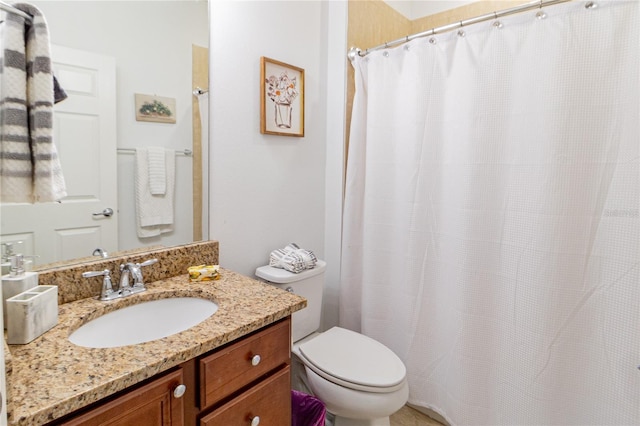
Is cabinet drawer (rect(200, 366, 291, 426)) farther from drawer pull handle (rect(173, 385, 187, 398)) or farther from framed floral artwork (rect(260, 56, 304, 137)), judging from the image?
framed floral artwork (rect(260, 56, 304, 137))

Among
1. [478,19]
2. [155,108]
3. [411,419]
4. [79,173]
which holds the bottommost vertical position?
[411,419]

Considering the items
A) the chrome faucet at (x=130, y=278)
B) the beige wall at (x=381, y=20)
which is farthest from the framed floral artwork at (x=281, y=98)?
the chrome faucet at (x=130, y=278)

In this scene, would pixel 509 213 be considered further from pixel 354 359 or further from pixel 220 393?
pixel 220 393

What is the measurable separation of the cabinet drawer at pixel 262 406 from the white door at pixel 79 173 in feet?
2.18

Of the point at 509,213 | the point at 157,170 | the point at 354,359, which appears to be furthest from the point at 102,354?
the point at 509,213

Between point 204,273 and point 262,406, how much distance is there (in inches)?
19.5

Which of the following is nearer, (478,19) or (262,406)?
(262,406)

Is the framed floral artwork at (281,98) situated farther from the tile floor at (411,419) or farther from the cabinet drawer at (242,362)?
the tile floor at (411,419)

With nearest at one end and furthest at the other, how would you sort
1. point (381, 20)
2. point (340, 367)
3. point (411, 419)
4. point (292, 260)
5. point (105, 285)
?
point (105, 285), point (340, 367), point (292, 260), point (411, 419), point (381, 20)

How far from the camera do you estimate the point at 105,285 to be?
3.76 feet

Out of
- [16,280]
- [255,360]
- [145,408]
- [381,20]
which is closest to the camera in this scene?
[145,408]

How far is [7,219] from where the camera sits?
41.0 inches

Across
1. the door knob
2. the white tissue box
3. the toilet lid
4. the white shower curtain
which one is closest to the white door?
the door knob

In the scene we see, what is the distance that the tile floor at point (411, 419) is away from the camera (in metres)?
1.83
